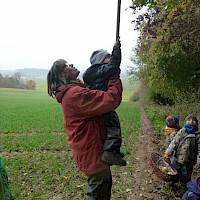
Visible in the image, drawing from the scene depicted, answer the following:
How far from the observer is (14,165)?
7242 mm

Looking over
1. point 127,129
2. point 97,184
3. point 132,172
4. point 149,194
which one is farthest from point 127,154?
point 97,184

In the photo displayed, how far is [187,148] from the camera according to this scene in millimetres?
4395

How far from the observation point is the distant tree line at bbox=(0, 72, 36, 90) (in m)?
47.8

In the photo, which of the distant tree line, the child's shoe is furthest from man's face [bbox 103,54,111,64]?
the distant tree line

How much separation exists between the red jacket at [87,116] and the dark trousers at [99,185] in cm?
7

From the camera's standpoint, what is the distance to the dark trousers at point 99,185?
2.61m

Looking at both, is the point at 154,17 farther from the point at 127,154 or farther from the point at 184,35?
the point at 127,154

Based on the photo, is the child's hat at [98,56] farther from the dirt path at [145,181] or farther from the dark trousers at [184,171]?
the dirt path at [145,181]

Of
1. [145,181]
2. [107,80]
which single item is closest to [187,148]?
[145,181]

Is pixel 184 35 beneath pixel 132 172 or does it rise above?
above

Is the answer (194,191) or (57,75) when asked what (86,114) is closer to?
(57,75)

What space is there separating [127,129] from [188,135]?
26.8ft

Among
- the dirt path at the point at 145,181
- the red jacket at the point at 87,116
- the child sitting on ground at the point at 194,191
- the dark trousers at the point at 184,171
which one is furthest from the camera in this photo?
the dirt path at the point at 145,181

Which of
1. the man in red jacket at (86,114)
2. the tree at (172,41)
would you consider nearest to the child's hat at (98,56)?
the man in red jacket at (86,114)
